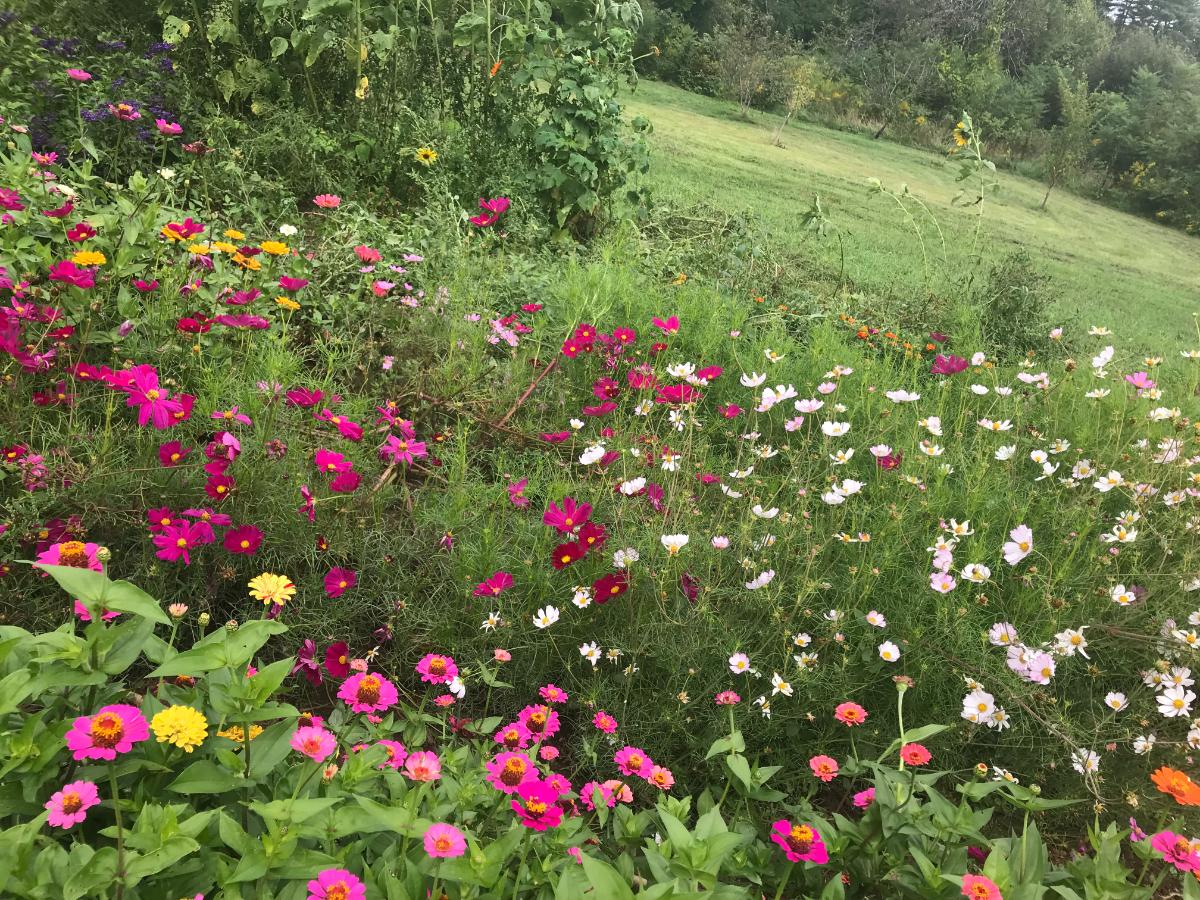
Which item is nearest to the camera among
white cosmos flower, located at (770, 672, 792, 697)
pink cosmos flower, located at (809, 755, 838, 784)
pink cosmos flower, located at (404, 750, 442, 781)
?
pink cosmos flower, located at (404, 750, 442, 781)

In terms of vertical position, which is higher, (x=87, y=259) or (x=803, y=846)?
(x=87, y=259)

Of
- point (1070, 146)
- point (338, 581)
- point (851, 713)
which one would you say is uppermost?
point (1070, 146)

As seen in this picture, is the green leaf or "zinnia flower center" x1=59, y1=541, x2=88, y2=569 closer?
the green leaf

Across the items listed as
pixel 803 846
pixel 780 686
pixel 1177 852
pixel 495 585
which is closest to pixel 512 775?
A: pixel 803 846

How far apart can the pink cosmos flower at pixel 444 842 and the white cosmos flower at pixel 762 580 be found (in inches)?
35.2

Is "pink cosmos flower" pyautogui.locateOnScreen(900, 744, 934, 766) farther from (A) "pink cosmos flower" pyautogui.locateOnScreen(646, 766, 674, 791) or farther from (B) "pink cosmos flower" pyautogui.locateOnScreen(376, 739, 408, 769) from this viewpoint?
(B) "pink cosmos flower" pyautogui.locateOnScreen(376, 739, 408, 769)

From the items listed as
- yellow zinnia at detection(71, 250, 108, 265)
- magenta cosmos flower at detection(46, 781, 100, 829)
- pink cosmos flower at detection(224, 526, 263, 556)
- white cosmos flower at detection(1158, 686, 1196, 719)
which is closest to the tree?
white cosmos flower at detection(1158, 686, 1196, 719)

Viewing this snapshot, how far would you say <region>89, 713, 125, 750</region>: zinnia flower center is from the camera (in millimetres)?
864

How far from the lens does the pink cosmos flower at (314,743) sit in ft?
3.20

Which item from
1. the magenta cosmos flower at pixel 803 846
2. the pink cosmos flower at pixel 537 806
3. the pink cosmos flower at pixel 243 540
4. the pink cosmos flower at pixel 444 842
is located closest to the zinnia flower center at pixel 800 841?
the magenta cosmos flower at pixel 803 846

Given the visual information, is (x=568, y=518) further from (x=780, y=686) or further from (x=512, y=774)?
(x=512, y=774)

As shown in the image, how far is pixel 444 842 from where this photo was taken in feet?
2.87

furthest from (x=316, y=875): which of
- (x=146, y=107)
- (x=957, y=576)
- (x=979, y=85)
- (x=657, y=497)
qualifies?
(x=979, y=85)

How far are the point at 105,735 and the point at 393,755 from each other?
1.33 feet
